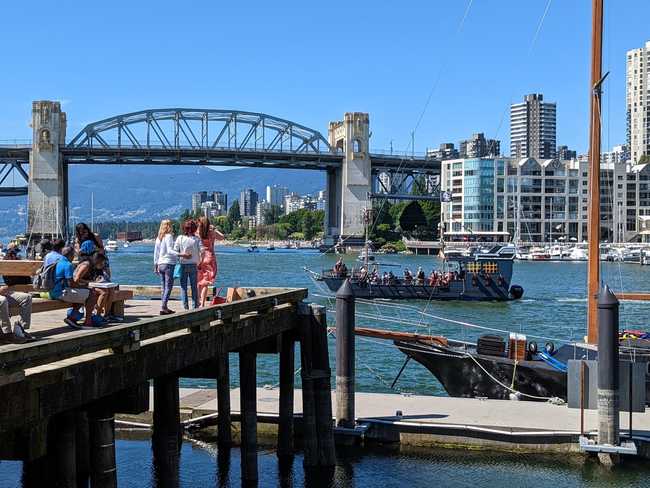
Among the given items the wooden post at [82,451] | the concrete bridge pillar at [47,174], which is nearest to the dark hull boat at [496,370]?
the wooden post at [82,451]

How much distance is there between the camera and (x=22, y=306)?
1039cm

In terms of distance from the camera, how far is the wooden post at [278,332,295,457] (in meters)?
15.4

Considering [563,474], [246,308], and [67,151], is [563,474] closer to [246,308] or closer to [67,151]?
A: [246,308]

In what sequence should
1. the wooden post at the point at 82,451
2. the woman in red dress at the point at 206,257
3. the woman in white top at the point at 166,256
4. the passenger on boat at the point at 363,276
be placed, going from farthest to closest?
the passenger on boat at the point at 363,276 < the woman in red dress at the point at 206,257 < the woman in white top at the point at 166,256 < the wooden post at the point at 82,451

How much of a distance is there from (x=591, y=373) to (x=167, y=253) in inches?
276

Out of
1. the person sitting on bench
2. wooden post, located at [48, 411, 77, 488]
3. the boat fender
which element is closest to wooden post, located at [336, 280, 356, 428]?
the person sitting on bench

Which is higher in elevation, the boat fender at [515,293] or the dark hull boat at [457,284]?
the dark hull boat at [457,284]

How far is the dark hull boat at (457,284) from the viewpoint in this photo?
58438 millimetres

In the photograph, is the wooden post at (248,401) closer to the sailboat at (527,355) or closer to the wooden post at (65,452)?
the wooden post at (65,452)

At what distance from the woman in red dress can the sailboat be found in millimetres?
7678

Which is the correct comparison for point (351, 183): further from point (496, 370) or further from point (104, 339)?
point (104, 339)

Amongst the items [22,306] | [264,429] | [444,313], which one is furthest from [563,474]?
[444,313]

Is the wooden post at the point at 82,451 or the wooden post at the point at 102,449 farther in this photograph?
the wooden post at the point at 82,451

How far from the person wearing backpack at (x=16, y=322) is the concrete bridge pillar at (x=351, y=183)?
5632 inches
